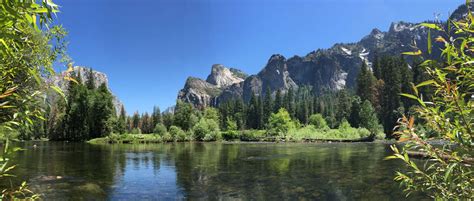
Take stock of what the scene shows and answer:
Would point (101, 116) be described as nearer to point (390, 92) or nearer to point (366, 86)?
point (366, 86)

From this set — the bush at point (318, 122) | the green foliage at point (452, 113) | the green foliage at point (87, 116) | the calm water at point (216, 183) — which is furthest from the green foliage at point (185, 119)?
the green foliage at point (452, 113)

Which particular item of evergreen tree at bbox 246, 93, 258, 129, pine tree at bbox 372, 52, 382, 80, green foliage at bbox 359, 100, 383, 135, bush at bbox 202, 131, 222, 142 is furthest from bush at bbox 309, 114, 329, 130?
evergreen tree at bbox 246, 93, 258, 129

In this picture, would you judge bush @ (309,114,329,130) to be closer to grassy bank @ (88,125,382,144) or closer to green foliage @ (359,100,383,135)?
grassy bank @ (88,125,382,144)

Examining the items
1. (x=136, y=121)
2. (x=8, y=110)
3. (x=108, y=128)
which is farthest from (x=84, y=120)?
(x=8, y=110)

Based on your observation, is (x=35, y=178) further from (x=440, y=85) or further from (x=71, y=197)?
(x=440, y=85)

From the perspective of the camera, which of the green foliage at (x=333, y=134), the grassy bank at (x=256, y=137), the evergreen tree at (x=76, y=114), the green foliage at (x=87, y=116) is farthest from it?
the evergreen tree at (x=76, y=114)

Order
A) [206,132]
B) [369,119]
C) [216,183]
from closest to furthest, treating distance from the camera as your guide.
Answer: [216,183] < [369,119] < [206,132]

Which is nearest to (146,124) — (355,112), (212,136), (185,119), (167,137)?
(185,119)

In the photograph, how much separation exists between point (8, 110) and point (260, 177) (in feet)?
77.5

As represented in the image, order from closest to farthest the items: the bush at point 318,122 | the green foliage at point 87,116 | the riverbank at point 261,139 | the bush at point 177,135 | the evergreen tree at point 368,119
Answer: the riverbank at point 261,139 → the evergreen tree at point 368,119 → the bush at point 177,135 → the green foliage at point 87,116 → the bush at point 318,122

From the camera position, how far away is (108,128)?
108812mm

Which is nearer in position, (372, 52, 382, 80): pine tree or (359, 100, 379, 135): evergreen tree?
(359, 100, 379, 135): evergreen tree

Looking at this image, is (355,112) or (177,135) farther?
(355,112)

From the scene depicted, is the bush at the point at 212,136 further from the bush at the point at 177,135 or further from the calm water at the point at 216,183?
the calm water at the point at 216,183
